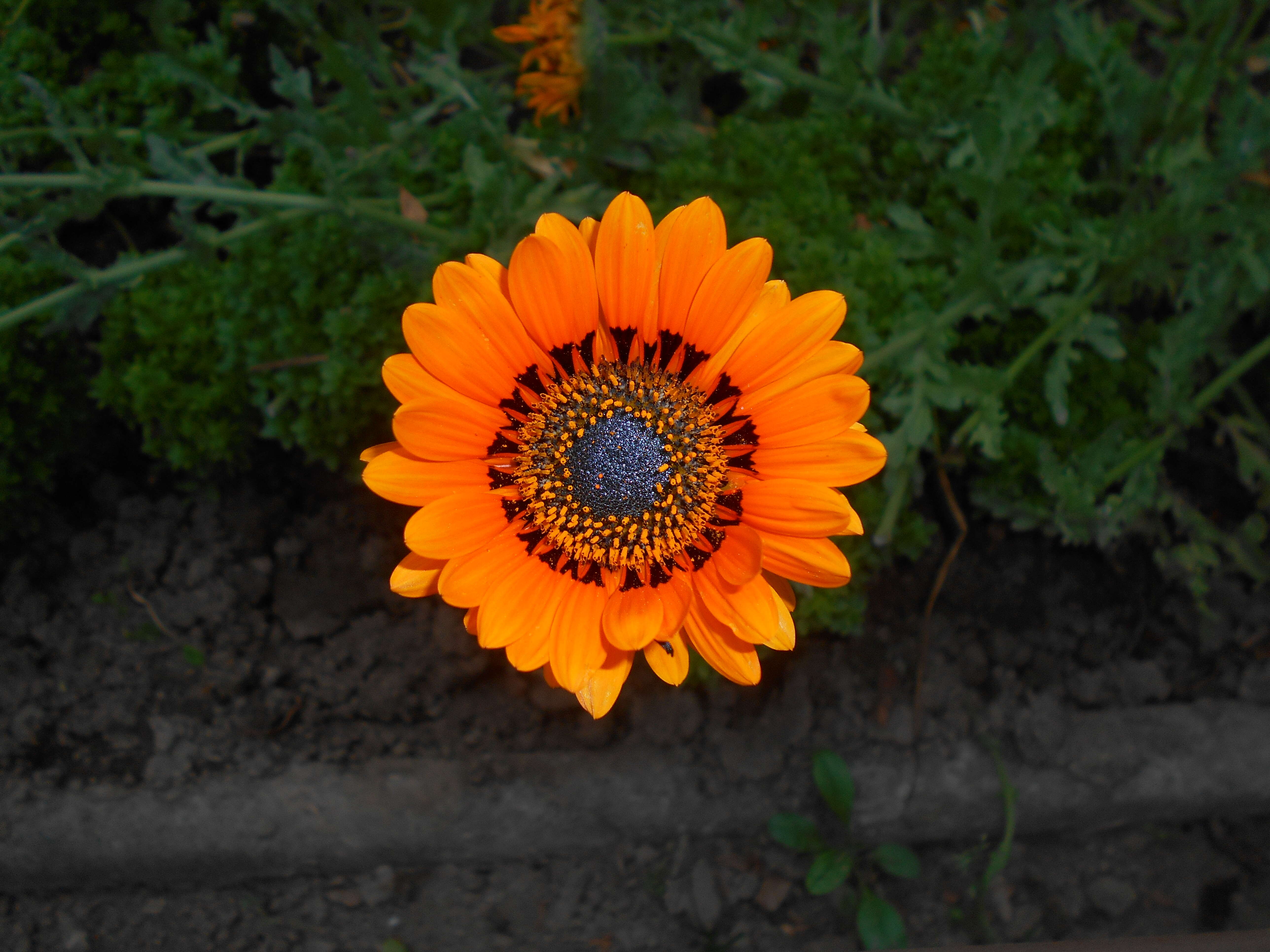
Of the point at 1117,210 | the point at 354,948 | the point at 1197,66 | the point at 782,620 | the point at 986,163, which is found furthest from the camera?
the point at 1117,210

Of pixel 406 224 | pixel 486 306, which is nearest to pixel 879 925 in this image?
pixel 486 306

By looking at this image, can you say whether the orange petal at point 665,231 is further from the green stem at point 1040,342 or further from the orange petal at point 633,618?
the green stem at point 1040,342

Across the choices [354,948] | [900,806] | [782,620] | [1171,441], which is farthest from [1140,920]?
[354,948]

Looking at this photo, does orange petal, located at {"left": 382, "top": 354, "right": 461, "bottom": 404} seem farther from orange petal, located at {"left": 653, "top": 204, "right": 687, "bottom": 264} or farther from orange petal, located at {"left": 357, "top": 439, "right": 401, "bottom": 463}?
orange petal, located at {"left": 653, "top": 204, "right": 687, "bottom": 264}

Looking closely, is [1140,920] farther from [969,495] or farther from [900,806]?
[969,495]

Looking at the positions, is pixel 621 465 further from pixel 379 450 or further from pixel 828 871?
pixel 828 871

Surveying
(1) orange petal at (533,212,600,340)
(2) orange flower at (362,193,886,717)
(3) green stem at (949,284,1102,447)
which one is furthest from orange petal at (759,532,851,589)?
(3) green stem at (949,284,1102,447)
